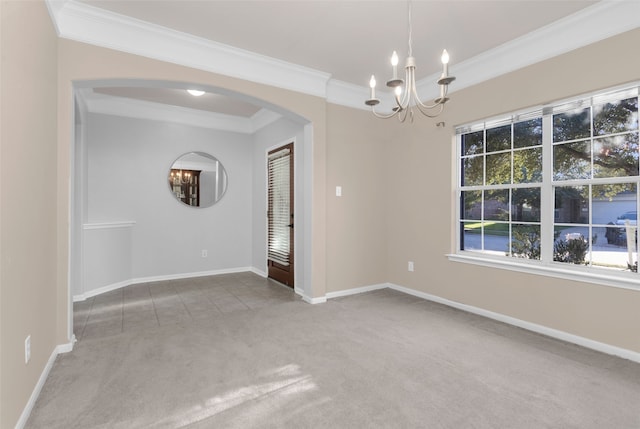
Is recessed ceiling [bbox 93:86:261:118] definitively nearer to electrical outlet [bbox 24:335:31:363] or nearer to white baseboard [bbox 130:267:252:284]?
white baseboard [bbox 130:267:252:284]

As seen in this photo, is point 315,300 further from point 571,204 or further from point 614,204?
point 614,204

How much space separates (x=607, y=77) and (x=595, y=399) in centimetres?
235

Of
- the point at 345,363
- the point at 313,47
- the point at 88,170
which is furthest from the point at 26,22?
the point at 88,170

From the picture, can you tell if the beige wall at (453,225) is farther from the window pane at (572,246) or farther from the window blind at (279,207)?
the window blind at (279,207)

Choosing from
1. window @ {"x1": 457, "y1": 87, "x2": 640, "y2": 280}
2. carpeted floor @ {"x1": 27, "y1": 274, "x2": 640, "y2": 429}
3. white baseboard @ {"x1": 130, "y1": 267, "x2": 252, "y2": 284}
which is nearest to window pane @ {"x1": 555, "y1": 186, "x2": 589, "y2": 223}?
window @ {"x1": 457, "y1": 87, "x2": 640, "y2": 280}

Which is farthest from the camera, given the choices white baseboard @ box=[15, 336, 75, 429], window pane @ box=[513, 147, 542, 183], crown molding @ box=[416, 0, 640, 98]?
window pane @ box=[513, 147, 542, 183]

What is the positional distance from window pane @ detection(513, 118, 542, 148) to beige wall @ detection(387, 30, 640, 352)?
0.69 feet

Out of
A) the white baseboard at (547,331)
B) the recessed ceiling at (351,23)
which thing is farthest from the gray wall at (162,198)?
the white baseboard at (547,331)

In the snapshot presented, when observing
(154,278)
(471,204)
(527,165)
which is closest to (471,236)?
(471,204)

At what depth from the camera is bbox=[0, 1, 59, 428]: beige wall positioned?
145 cm

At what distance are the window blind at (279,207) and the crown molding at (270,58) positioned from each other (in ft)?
4.29

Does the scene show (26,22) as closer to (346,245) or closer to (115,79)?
(115,79)

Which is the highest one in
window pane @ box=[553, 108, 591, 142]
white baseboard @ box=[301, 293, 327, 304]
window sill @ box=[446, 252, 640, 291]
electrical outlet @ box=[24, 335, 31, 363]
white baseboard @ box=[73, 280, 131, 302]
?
window pane @ box=[553, 108, 591, 142]

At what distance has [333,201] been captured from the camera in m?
4.08
